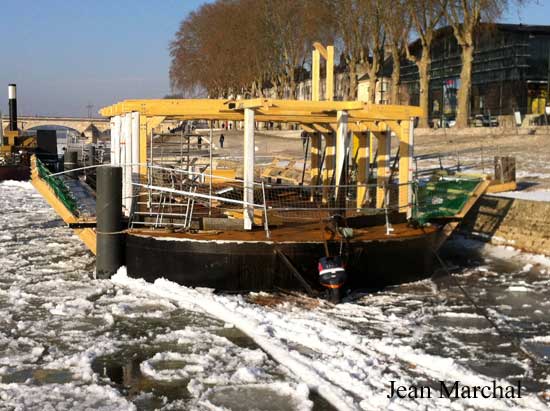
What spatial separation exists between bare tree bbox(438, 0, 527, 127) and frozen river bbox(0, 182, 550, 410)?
27.2m

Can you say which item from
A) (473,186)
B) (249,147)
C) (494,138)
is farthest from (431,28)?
(249,147)

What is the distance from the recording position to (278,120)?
14.8 m

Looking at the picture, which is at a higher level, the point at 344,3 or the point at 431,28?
the point at 344,3

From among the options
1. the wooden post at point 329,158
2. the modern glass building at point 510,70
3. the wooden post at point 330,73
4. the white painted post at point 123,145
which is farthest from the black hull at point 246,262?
the modern glass building at point 510,70

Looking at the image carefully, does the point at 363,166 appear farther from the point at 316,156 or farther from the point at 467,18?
the point at 467,18

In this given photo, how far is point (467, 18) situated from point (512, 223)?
24.5 meters

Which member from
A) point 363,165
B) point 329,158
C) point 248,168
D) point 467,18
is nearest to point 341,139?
point 248,168

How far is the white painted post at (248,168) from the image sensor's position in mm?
12734

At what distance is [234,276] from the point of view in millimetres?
11914

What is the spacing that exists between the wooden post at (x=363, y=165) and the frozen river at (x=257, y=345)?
9.39 ft

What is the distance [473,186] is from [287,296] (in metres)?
6.04

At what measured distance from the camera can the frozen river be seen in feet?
25.0

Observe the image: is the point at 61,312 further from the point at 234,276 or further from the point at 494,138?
the point at 494,138

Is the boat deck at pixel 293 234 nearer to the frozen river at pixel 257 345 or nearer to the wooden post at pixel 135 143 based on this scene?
the frozen river at pixel 257 345
